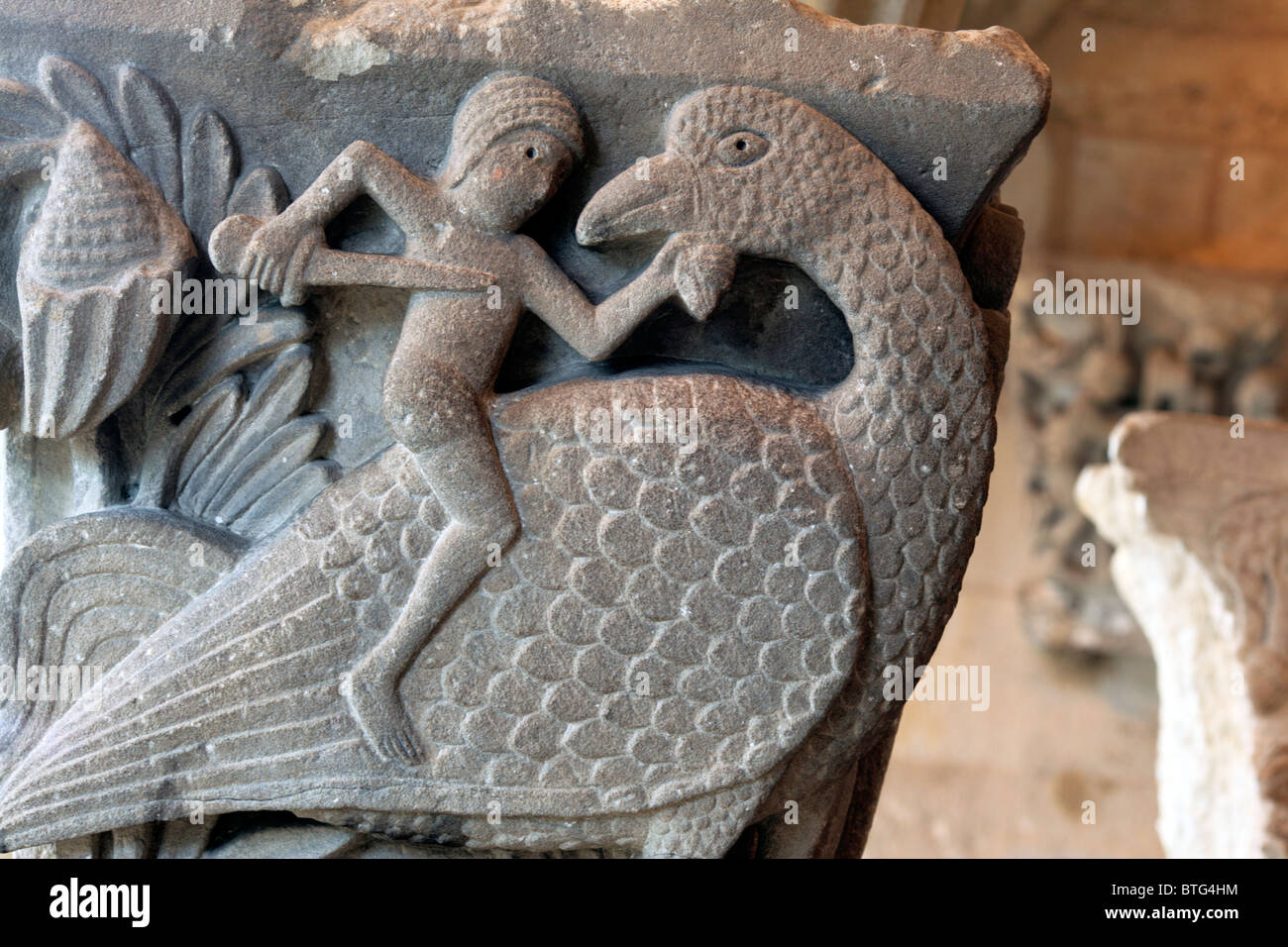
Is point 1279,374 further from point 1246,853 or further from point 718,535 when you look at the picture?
point 718,535

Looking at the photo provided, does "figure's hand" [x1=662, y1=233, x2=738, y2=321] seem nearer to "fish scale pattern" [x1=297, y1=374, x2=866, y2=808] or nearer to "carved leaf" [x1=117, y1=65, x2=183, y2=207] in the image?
"fish scale pattern" [x1=297, y1=374, x2=866, y2=808]

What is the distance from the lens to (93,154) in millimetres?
942

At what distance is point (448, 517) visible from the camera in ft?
3.17

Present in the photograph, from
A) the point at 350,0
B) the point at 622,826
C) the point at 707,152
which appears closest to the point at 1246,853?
the point at 622,826

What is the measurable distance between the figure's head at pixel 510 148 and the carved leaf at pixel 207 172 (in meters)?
0.19

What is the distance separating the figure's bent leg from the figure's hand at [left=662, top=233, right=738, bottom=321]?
19cm

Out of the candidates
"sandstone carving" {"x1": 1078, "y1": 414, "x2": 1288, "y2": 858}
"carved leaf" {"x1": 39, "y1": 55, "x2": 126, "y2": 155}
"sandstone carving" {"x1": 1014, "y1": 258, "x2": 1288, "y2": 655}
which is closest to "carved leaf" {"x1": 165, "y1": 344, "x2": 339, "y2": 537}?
"carved leaf" {"x1": 39, "y1": 55, "x2": 126, "y2": 155}

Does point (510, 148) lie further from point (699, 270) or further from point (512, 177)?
point (699, 270)

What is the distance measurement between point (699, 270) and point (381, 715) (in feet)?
1.47

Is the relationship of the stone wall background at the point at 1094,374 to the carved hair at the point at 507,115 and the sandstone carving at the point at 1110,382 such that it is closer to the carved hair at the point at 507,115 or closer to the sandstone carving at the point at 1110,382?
the sandstone carving at the point at 1110,382

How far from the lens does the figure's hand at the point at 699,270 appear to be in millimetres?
971

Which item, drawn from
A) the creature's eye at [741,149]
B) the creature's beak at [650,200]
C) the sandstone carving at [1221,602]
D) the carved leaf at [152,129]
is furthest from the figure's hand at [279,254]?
the sandstone carving at [1221,602]

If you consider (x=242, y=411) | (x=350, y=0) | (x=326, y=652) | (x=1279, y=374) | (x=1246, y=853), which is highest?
(x=1279, y=374)

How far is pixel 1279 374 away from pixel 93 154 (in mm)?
2568
